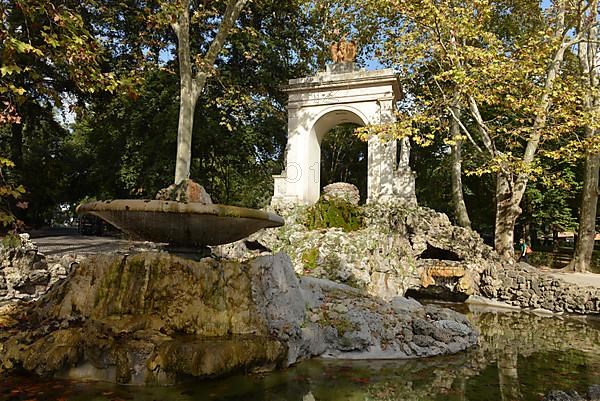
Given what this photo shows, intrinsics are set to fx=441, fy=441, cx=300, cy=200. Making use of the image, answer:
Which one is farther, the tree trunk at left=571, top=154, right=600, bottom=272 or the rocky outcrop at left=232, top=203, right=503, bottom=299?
the tree trunk at left=571, top=154, right=600, bottom=272

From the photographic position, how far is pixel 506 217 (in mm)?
14172

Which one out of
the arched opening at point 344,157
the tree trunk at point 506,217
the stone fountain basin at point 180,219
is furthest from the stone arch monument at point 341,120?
the stone fountain basin at point 180,219

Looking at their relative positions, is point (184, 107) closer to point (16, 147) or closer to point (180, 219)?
point (180, 219)

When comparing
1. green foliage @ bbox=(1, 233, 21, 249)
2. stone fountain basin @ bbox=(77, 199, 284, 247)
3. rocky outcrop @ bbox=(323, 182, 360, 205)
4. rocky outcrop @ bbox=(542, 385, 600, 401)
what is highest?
rocky outcrop @ bbox=(323, 182, 360, 205)

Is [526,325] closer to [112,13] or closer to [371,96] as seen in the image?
[371,96]

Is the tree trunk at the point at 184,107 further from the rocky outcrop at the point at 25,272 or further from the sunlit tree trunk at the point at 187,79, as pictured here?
the rocky outcrop at the point at 25,272

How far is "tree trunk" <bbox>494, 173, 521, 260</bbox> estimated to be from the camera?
13891 mm

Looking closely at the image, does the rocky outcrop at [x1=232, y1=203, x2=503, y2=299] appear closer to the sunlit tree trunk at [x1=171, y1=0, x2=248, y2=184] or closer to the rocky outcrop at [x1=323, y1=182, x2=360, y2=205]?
the rocky outcrop at [x1=323, y1=182, x2=360, y2=205]

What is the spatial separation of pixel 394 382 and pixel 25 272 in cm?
658

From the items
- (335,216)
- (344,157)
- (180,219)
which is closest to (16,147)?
(335,216)

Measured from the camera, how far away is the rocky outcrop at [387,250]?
10.1 m

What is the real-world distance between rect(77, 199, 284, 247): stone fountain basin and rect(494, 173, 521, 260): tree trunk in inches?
419

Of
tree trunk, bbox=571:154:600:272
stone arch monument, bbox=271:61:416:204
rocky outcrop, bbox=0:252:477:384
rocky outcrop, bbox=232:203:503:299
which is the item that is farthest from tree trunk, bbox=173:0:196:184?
tree trunk, bbox=571:154:600:272

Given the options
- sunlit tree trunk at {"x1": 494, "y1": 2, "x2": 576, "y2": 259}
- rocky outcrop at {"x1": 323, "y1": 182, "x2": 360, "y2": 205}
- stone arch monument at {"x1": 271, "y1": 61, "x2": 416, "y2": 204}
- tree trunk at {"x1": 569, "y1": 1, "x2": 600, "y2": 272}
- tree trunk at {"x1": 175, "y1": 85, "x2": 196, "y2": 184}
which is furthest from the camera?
tree trunk at {"x1": 569, "y1": 1, "x2": 600, "y2": 272}
